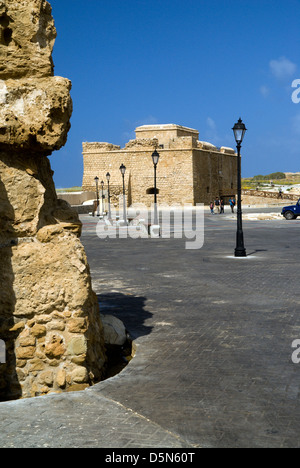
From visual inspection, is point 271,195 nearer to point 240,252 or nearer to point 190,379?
point 240,252

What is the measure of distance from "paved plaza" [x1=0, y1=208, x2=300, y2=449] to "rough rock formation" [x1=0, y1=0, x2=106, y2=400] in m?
0.51

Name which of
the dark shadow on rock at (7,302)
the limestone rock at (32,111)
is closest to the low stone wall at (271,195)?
the limestone rock at (32,111)

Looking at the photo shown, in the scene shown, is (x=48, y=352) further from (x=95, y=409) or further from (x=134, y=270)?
(x=134, y=270)

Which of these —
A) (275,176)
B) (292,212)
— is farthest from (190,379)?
(275,176)

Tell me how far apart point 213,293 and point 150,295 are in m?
1.22

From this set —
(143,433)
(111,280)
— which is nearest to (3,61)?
(143,433)

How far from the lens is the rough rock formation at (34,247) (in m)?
5.40

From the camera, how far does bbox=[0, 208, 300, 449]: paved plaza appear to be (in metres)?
4.04

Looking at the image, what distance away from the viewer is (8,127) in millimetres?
5520

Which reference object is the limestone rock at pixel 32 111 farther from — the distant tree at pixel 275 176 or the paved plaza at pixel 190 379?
the distant tree at pixel 275 176

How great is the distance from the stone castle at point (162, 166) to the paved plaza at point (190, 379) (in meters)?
45.8

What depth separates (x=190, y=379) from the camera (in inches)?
Answer: 209

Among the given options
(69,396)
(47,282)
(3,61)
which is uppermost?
(3,61)

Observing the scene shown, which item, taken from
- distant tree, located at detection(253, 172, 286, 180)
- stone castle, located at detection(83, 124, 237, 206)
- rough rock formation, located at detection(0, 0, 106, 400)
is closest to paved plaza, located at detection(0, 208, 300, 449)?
rough rock formation, located at detection(0, 0, 106, 400)
